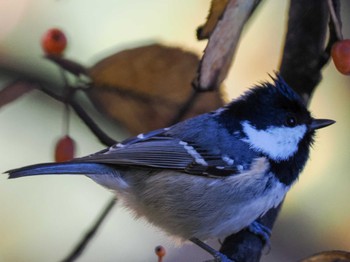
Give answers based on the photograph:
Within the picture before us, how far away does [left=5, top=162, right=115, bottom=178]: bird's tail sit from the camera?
804mm

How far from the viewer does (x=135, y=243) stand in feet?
3.17

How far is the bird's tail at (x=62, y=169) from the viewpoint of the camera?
0.80 meters

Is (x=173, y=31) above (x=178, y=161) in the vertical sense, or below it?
above

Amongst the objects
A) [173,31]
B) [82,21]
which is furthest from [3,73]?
[173,31]

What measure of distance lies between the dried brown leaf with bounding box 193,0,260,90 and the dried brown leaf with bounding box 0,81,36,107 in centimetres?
21

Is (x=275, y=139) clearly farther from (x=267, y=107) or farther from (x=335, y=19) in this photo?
(x=335, y=19)

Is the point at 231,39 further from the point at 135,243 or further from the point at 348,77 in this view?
the point at 135,243

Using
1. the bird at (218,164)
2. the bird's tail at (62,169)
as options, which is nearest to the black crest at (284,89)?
the bird at (218,164)

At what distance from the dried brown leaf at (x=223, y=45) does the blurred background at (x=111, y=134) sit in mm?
17

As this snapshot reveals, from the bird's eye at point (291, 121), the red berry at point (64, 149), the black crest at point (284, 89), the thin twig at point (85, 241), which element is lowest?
the thin twig at point (85, 241)

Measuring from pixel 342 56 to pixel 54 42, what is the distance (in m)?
0.35

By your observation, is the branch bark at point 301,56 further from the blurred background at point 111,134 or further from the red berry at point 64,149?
the red berry at point 64,149

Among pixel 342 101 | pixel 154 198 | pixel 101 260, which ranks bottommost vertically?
pixel 101 260

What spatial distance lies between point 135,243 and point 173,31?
0.91ft
